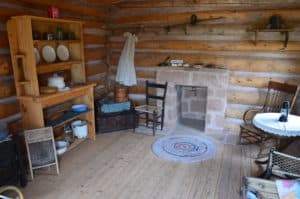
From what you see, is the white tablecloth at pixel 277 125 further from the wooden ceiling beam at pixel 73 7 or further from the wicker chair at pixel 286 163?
the wooden ceiling beam at pixel 73 7

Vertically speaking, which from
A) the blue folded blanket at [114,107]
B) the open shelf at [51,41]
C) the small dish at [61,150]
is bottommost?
the small dish at [61,150]

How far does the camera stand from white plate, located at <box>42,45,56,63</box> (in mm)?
3398

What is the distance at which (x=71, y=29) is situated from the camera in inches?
149

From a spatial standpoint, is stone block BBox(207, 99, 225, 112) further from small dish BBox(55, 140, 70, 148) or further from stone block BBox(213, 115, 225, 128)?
small dish BBox(55, 140, 70, 148)

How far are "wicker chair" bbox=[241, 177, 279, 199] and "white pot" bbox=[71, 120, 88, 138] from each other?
2.66m

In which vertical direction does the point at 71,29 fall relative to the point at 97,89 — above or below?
above


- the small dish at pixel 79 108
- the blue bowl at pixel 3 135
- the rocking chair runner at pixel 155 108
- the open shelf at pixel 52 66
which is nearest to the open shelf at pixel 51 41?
the open shelf at pixel 52 66

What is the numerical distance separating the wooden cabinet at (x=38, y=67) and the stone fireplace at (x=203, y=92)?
4.82 feet

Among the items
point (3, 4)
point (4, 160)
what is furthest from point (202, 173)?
point (3, 4)

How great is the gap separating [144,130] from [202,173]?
1.70 metres

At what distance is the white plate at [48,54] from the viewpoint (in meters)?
3.40

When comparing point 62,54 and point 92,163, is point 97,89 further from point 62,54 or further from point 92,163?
point 92,163

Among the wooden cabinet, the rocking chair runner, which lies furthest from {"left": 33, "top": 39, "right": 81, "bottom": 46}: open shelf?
the rocking chair runner

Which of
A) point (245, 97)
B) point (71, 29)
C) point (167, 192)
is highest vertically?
point (71, 29)
